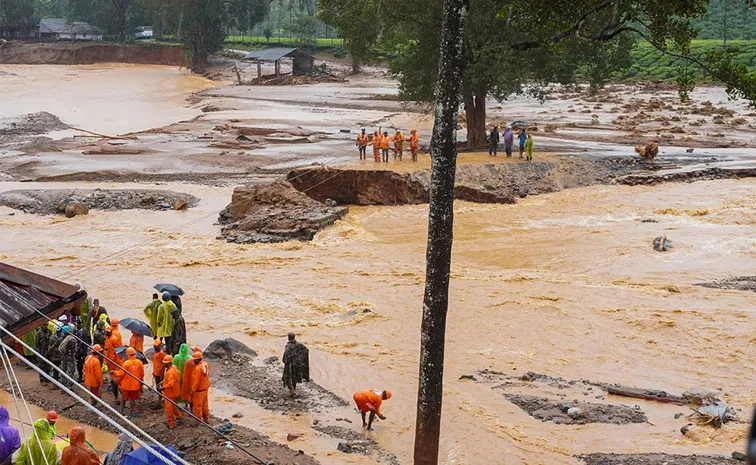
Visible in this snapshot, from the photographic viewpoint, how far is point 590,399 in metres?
13.4

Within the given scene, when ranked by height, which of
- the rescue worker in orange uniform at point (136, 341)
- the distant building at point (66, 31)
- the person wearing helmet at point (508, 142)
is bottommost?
the rescue worker in orange uniform at point (136, 341)

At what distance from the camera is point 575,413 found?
12594 millimetres

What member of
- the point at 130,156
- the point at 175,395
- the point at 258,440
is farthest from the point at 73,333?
the point at 130,156

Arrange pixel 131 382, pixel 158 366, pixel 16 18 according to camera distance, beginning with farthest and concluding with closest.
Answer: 1. pixel 16 18
2. pixel 158 366
3. pixel 131 382

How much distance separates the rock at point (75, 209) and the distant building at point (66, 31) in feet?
245

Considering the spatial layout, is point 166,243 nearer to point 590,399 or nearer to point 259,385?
point 259,385

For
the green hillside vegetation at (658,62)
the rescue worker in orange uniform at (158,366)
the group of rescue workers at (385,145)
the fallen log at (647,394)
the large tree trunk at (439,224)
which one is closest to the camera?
the large tree trunk at (439,224)

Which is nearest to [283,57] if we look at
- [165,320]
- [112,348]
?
[165,320]

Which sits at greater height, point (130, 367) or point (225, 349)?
point (130, 367)

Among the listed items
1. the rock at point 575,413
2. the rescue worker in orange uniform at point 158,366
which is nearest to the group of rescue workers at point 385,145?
the rescue worker in orange uniform at point 158,366

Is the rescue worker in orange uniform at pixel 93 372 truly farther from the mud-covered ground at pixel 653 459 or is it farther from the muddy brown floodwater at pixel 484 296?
the mud-covered ground at pixel 653 459

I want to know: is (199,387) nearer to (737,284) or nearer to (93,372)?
(93,372)

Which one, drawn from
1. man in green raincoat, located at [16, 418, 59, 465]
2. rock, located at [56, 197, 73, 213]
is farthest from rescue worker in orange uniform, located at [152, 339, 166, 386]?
rock, located at [56, 197, 73, 213]

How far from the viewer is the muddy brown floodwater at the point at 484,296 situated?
12516 millimetres
